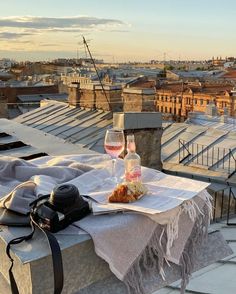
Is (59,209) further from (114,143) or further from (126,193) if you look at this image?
(114,143)

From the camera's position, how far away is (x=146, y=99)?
1047cm

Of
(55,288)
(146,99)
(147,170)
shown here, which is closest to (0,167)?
(147,170)

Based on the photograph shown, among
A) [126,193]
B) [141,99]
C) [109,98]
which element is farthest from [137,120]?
[109,98]

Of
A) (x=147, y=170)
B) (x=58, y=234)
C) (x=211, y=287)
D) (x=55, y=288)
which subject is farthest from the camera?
(x=211, y=287)

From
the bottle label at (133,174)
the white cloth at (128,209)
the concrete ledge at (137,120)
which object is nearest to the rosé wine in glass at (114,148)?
the white cloth at (128,209)

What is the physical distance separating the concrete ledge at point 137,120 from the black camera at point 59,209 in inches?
192

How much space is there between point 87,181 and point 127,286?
0.58 m

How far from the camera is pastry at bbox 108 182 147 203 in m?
1.78

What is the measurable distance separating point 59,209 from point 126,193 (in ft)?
1.00

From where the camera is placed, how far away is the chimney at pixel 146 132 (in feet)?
22.0

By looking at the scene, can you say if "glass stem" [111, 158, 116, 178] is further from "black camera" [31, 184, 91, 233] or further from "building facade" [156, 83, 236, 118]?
"building facade" [156, 83, 236, 118]

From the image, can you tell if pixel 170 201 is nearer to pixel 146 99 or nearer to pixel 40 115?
pixel 146 99

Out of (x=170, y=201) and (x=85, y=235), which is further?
(x=170, y=201)

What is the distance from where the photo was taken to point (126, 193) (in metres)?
1.78
